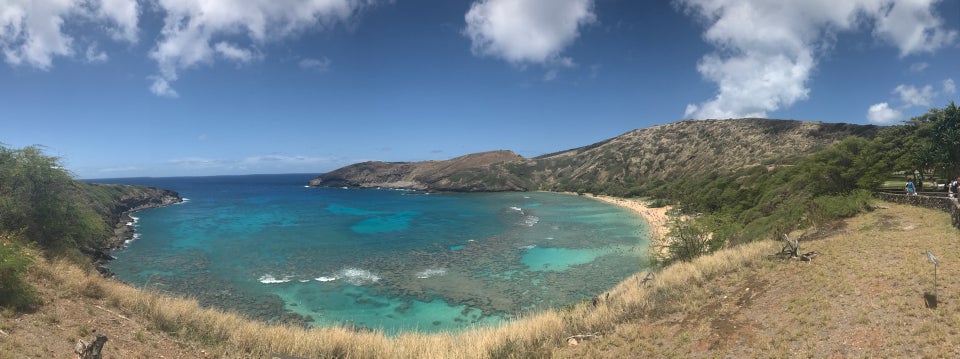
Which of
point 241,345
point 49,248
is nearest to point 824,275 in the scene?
point 241,345

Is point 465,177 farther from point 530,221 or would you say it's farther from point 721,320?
point 721,320

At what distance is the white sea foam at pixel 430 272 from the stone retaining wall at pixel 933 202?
31043mm

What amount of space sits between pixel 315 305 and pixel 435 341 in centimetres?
1773

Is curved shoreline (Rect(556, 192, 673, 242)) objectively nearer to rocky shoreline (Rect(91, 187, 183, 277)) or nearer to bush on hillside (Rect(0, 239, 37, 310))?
bush on hillside (Rect(0, 239, 37, 310))

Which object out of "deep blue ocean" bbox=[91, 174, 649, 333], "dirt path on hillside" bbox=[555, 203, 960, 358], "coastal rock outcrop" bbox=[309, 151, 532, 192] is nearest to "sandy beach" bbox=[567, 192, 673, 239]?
"deep blue ocean" bbox=[91, 174, 649, 333]

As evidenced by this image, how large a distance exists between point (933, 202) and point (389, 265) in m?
38.8

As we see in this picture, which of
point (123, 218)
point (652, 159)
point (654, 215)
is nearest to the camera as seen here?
point (654, 215)

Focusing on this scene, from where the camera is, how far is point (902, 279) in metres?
12.6

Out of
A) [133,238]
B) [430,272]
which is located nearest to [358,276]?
[430,272]

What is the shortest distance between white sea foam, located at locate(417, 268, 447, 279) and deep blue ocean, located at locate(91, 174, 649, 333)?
10cm

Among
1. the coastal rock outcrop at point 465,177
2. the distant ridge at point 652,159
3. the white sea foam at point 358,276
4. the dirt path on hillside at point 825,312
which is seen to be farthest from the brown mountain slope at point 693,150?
the white sea foam at point 358,276

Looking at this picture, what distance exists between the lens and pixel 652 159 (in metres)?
135

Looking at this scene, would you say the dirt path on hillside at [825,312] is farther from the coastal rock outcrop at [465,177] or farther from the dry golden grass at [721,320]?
the coastal rock outcrop at [465,177]

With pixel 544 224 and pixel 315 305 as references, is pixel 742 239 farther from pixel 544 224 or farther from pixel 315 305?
pixel 544 224
